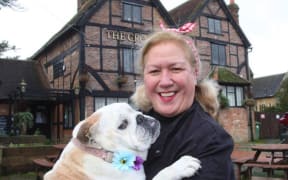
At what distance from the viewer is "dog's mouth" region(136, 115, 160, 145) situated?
1.85m

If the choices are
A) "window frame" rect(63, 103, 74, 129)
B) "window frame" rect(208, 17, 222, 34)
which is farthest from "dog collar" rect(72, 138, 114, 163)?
"window frame" rect(208, 17, 222, 34)

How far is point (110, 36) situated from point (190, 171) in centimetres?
1732

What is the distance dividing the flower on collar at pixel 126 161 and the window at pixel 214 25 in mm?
20937

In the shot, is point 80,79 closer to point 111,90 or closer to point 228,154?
point 111,90

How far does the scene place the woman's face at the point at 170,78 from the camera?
1.82 metres

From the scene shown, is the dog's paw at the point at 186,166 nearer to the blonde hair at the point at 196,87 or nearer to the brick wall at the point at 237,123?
the blonde hair at the point at 196,87

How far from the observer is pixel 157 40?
75.0 inches

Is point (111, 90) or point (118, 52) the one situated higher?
point (118, 52)

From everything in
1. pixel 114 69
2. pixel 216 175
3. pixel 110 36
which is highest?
pixel 110 36

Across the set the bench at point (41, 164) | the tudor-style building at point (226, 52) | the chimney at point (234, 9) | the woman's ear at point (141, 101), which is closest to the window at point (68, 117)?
the tudor-style building at point (226, 52)

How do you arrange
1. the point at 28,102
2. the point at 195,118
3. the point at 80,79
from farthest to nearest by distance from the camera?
the point at 28,102 → the point at 80,79 → the point at 195,118

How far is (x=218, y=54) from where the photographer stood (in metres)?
22.2

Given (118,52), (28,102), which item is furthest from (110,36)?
(28,102)

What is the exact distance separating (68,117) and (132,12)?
6.43m
